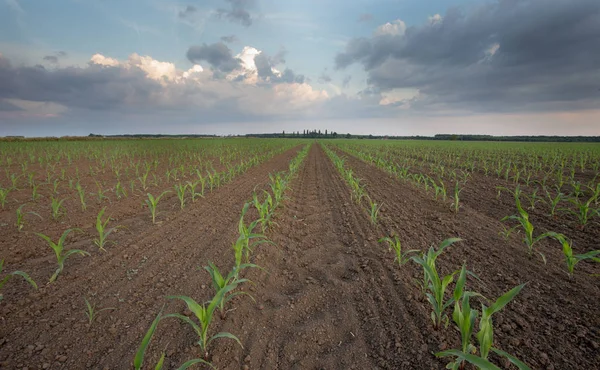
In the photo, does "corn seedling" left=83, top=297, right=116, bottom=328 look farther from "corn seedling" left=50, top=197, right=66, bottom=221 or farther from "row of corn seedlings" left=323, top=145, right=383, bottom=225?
"row of corn seedlings" left=323, top=145, right=383, bottom=225

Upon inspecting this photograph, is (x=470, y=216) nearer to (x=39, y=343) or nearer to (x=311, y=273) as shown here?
(x=311, y=273)

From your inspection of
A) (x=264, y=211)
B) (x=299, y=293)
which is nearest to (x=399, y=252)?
(x=299, y=293)

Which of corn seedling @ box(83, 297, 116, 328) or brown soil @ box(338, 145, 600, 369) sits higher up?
corn seedling @ box(83, 297, 116, 328)

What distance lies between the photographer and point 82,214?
17.5ft

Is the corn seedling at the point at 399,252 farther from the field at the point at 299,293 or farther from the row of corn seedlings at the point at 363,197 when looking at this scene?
the row of corn seedlings at the point at 363,197

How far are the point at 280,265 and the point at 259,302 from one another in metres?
0.84

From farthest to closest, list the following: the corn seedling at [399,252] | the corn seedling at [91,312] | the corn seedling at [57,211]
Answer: the corn seedling at [57,211] < the corn seedling at [399,252] < the corn seedling at [91,312]

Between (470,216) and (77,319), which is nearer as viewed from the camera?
(77,319)

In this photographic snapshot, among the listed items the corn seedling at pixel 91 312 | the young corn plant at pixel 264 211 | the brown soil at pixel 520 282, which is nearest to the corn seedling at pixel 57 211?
the corn seedling at pixel 91 312

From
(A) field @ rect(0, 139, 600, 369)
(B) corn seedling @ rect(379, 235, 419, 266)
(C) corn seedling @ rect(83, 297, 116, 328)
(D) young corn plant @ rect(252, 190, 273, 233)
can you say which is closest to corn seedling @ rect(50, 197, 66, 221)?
(A) field @ rect(0, 139, 600, 369)

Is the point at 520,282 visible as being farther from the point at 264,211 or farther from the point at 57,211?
the point at 57,211

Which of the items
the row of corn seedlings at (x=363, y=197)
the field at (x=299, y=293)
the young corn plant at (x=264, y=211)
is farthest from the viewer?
the row of corn seedlings at (x=363, y=197)

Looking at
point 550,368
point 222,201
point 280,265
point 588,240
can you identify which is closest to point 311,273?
point 280,265

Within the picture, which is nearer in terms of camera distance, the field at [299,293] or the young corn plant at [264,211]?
the field at [299,293]
